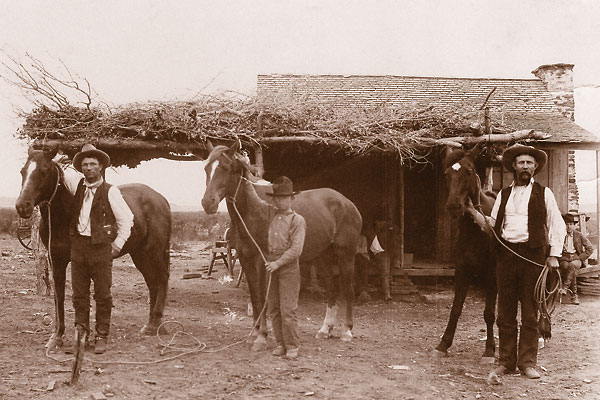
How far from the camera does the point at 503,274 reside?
6188mm

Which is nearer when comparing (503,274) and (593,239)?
(503,274)

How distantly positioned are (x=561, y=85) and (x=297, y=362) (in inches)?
544

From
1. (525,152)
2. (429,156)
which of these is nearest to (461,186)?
(525,152)

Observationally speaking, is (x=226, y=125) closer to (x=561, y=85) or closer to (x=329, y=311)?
(x=329, y=311)

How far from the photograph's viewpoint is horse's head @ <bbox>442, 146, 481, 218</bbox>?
6.82m

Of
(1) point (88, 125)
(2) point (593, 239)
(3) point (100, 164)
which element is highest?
(1) point (88, 125)

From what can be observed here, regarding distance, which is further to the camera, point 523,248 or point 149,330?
point 149,330

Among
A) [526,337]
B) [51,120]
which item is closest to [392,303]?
[526,337]

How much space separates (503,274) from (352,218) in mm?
2910

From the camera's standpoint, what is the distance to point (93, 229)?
633 centimetres

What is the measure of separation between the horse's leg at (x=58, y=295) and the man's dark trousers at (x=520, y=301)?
4.95 m

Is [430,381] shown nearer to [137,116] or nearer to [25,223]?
[137,116]

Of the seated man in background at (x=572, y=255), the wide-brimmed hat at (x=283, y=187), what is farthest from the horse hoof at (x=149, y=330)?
the seated man in background at (x=572, y=255)

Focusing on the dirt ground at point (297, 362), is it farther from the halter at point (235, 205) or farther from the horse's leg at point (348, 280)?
the halter at point (235, 205)
